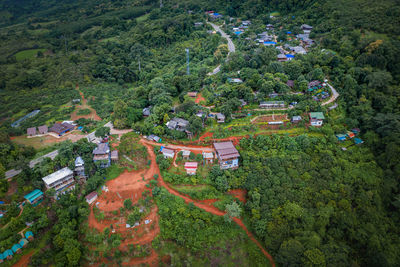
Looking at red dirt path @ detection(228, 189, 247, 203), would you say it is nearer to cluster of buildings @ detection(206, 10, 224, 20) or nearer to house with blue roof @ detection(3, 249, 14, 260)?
house with blue roof @ detection(3, 249, 14, 260)

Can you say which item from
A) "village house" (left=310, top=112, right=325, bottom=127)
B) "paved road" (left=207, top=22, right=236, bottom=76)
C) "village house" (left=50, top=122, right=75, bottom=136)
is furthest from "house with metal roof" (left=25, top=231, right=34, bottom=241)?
"paved road" (left=207, top=22, right=236, bottom=76)

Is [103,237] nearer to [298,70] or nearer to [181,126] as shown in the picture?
[181,126]

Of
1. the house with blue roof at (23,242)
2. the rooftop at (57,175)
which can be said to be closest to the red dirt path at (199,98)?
the rooftop at (57,175)

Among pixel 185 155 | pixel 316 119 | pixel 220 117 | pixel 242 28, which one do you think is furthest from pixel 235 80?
pixel 242 28

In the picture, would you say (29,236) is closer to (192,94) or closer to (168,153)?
(168,153)

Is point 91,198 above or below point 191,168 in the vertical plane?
below

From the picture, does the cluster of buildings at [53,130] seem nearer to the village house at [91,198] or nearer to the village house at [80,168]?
the village house at [80,168]
